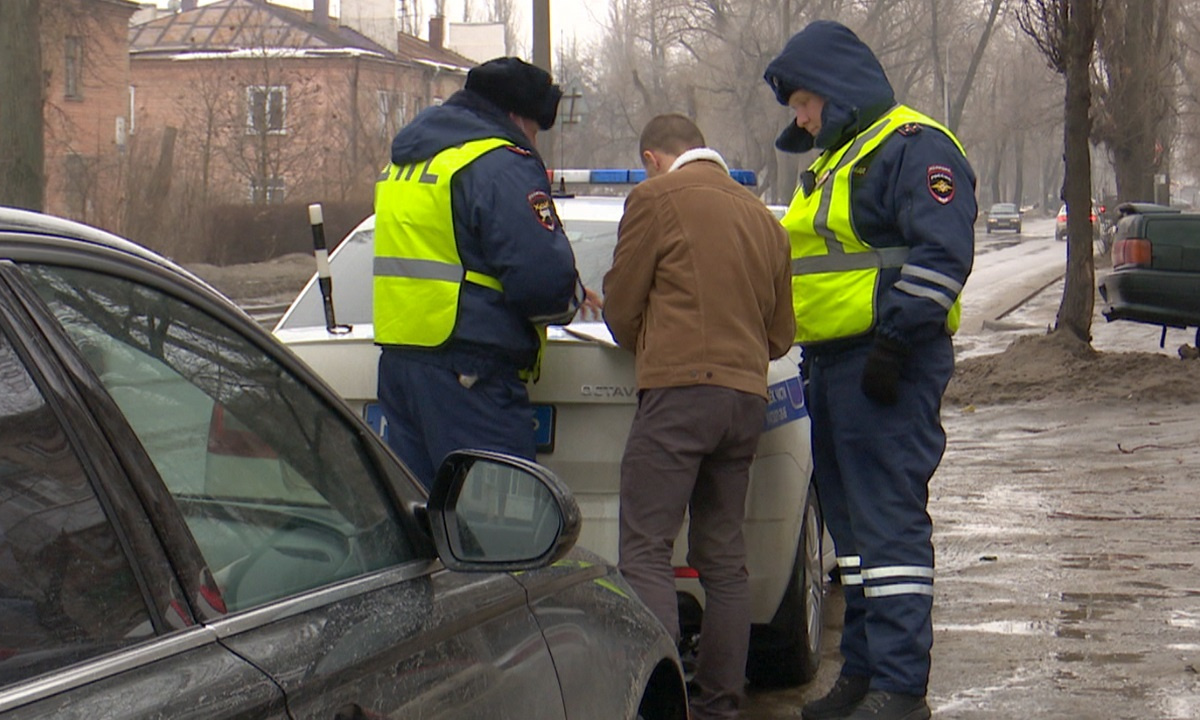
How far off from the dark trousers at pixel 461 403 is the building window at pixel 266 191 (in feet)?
105

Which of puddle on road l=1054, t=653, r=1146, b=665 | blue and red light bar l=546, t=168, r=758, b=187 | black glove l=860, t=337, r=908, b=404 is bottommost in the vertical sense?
puddle on road l=1054, t=653, r=1146, b=665

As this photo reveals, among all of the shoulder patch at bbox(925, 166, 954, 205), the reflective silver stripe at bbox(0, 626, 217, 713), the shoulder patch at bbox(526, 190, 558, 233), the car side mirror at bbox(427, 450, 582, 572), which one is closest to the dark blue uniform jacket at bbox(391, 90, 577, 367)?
the shoulder patch at bbox(526, 190, 558, 233)

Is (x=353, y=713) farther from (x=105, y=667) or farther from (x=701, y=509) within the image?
(x=701, y=509)

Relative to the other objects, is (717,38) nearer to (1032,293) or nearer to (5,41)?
(1032,293)

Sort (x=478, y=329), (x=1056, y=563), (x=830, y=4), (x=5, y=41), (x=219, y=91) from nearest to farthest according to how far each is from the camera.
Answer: (x=478, y=329), (x=1056, y=563), (x=5, y=41), (x=219, y=91), (x=830, y=4)

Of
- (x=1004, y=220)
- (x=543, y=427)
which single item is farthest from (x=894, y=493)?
(x=1004, y=220)

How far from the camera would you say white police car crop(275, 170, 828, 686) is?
181 inches

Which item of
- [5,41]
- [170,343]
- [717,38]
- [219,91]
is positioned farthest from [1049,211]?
[170,343]

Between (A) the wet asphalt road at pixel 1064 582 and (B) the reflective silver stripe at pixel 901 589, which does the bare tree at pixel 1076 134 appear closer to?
(A) the wet asphalt road at pixel 1064 582

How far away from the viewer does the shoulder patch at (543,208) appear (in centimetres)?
445

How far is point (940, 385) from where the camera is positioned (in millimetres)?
4660

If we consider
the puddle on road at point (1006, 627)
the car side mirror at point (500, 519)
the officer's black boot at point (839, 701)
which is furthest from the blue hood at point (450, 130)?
the puddle on road at point (1006, 627)

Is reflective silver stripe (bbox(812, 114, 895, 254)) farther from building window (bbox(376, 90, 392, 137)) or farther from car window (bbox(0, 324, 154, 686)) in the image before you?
building window (bbox(376, 90, 392, 137))

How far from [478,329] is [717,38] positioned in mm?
53161
